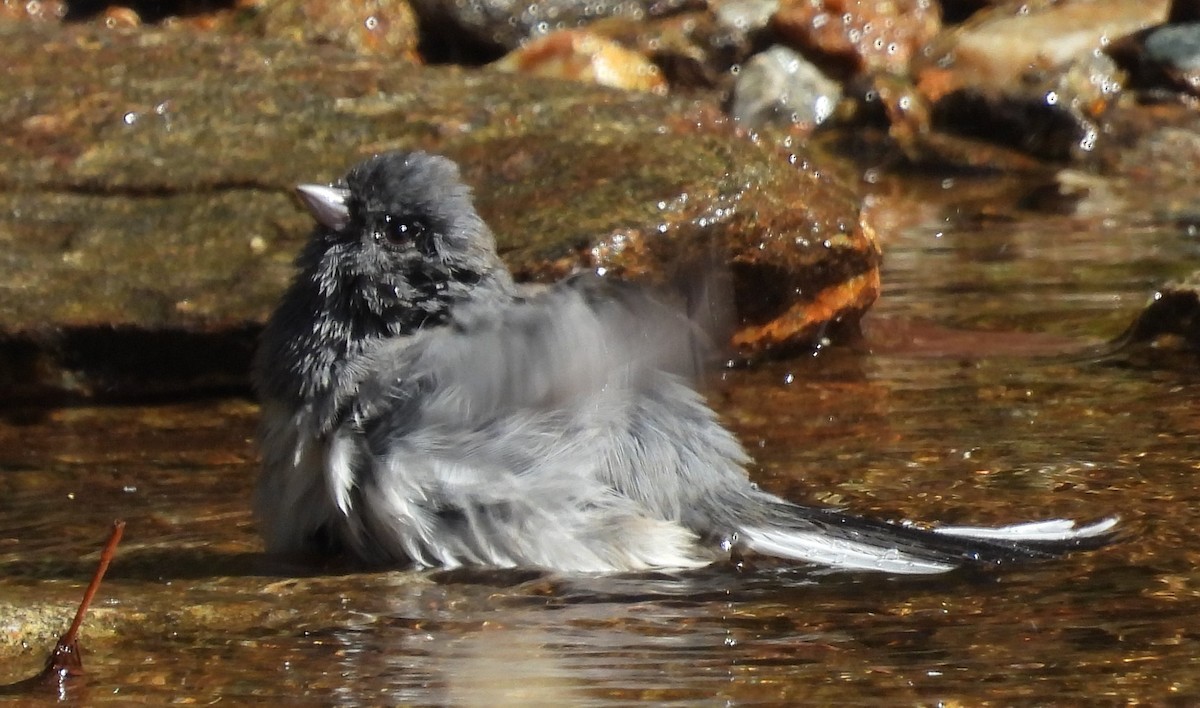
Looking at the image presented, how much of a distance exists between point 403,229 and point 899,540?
1.27 metres

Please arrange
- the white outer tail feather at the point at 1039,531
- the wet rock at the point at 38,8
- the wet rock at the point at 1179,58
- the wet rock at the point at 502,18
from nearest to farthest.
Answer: the white outer tail feather at the point at 1039,531 → the wet rock at the point at 1179,58 → the wet rock at the point at 38,8 → the wet rock at the point at 502,18

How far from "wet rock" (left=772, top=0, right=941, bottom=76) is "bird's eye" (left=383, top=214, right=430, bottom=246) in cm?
837

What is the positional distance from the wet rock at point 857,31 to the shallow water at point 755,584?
6216 mm

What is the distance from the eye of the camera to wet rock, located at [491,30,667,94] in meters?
11.2

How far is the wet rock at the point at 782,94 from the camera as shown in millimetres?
11508

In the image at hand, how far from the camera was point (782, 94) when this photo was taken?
37.9ft

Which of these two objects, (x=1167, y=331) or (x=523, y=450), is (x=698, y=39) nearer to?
(x=1167, y=331)

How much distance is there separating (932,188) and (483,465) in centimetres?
729

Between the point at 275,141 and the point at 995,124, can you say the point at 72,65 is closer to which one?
the point at 275,141

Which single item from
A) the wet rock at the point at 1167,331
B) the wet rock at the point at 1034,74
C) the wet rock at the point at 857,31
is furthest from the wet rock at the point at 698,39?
the wet rock at the point at 1167,331

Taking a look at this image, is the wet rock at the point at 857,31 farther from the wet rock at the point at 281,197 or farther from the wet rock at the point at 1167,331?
the wet rock at the point at 1167,331

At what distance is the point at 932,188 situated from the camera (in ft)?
33.9

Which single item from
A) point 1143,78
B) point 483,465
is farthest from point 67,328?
point 1143,78

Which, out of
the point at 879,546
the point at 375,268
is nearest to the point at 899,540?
the point at 879,546
